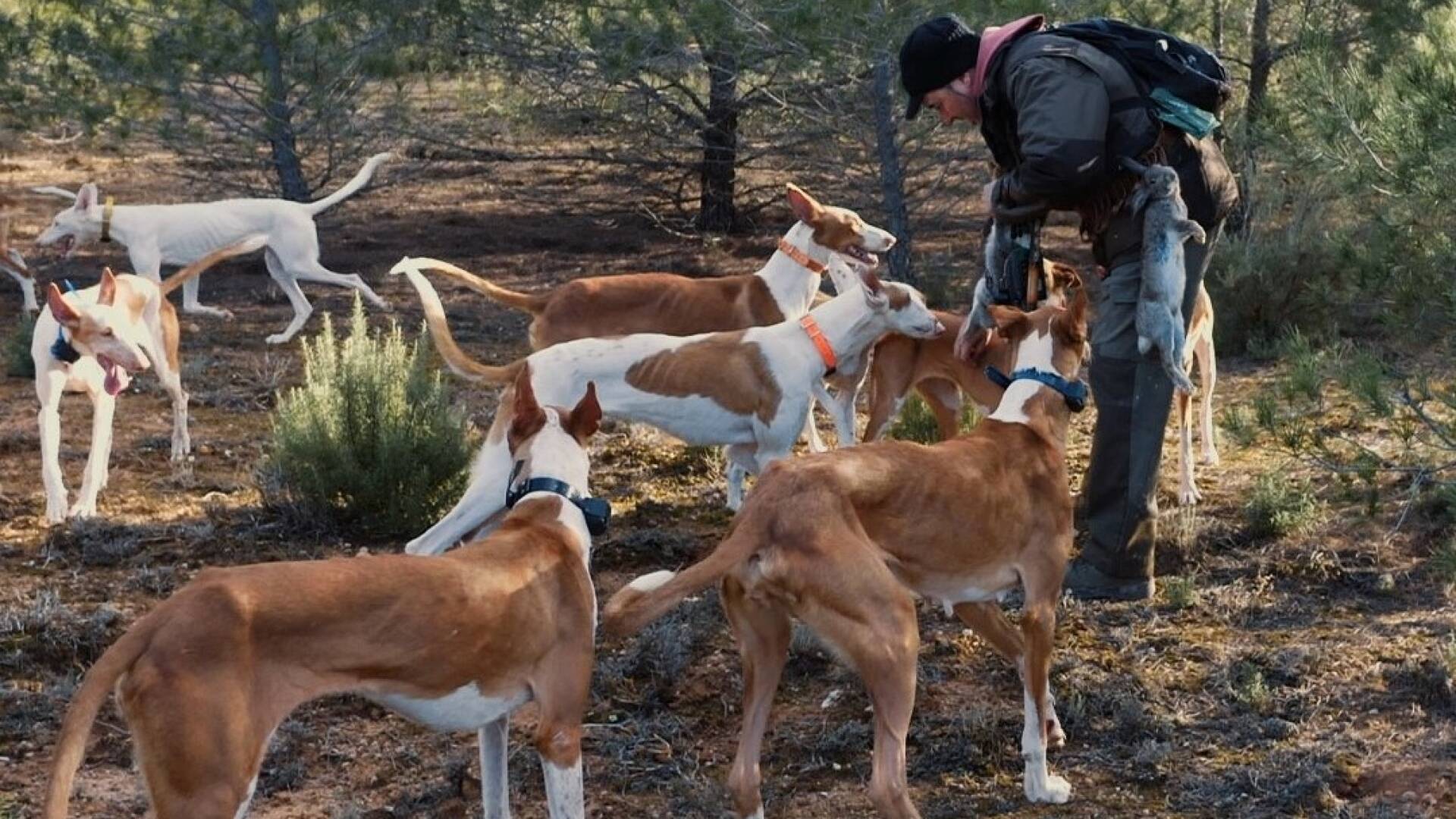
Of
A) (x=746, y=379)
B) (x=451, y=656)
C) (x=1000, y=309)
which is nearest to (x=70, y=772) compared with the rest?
(x=451, y=656)

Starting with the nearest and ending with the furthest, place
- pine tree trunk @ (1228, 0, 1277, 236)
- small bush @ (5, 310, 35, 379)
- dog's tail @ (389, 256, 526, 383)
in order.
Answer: dog's tail @ (389, 256, 526, 383) → small bush @ (5, 310, 35, 379) → pine tree trunk @ (1228, 0, 1277, 236)

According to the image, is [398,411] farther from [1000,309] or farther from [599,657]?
[1000,309]

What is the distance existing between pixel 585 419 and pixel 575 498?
277 millimetres

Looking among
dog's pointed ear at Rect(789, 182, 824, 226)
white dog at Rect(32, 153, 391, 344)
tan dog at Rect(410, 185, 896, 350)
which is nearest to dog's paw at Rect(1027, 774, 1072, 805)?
tan dog at Rect(410, 185, 896, 350)

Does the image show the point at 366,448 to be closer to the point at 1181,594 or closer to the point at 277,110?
the point at 1181,594

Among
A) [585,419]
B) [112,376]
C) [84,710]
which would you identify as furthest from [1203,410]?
[84,710]

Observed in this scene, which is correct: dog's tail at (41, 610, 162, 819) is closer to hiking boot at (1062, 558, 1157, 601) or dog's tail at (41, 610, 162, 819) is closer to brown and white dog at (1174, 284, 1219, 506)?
hiking boot at (1062, 558, 1157, 601)

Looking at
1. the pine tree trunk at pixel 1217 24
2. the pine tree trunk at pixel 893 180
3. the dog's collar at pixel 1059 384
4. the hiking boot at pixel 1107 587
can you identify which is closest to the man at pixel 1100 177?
the hiking boot at pixel 1107 587

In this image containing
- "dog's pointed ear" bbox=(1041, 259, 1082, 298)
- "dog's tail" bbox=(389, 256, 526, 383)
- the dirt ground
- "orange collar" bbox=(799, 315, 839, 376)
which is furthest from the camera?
"orange collar" bbox=(799, 315, 839, 376)

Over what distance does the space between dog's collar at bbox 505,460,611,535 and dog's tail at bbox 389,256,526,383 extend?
2.28 m

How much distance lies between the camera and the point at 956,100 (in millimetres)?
6520

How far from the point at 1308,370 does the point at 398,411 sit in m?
4.15

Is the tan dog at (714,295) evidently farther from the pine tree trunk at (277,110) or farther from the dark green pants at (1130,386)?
the pine tree trunk at (277,110)

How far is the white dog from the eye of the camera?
525 inches
